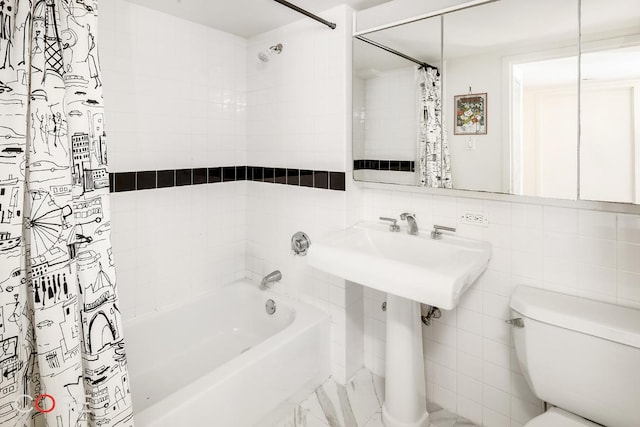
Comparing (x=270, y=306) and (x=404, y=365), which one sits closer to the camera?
(x=404, y=365)

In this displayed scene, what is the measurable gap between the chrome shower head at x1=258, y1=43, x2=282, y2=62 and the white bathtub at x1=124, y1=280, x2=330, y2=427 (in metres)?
1.51

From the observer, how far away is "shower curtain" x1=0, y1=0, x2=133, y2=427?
44.1 inches

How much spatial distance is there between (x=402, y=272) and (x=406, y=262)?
0.71ft

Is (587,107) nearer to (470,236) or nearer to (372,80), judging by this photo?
(470,236)

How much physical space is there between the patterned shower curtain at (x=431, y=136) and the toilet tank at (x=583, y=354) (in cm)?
67

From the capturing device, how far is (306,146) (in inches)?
87.4

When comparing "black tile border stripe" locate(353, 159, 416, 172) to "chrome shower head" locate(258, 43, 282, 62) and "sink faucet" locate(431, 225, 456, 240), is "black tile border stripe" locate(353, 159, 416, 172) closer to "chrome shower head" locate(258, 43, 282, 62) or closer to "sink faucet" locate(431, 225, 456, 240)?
"sink faucet" locate(431, 225, 456, 240)

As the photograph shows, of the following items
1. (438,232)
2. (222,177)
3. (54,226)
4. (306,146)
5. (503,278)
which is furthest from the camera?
(222,177)

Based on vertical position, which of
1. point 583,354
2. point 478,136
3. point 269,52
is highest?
point 269,52

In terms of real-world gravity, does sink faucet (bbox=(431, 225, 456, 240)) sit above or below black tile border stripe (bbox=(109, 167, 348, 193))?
below

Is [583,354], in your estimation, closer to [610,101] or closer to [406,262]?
[406,262]

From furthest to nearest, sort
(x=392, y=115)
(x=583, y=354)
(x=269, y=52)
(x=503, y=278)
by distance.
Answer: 1. (x=269, y=52)
2. (x=392, y=115)
3. (x=503, y=278)
4. (x=583, y=354)

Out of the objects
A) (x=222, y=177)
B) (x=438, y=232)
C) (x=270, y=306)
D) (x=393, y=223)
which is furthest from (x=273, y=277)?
(x=438, y=232)

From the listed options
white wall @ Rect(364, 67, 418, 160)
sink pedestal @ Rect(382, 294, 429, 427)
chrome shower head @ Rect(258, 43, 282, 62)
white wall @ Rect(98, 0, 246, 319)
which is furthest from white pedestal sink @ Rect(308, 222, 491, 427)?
chrome shower head @ Rect(258, 43, 282, 62)
